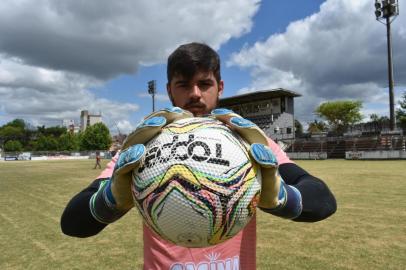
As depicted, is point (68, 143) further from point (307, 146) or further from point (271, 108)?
point (307, 146)

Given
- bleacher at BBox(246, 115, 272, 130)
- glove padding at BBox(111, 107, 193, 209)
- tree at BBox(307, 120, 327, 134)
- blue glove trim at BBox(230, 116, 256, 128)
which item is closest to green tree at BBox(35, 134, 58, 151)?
bleacher at BBox(246, 115, 272, 130)

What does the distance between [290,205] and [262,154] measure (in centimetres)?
37

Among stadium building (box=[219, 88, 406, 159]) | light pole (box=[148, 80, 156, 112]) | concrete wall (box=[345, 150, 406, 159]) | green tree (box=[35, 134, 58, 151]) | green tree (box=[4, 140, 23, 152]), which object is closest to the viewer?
concrete wall (box=[345, 150, 406, 159])

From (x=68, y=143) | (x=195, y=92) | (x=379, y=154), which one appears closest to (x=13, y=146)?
(x=68, y=143)

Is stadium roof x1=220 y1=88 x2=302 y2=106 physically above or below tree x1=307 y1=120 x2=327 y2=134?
above

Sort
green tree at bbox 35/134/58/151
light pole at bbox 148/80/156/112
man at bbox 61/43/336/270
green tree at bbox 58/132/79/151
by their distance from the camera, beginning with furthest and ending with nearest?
green tree at bbox 58/132/79/151 < green tree at bbox 35/134/58/151 < light pole at bbox 148/80/156/112 < man at bbox 61/43/336/270

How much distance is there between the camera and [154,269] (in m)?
2.01

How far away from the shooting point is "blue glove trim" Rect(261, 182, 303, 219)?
Result: 63.1 inches

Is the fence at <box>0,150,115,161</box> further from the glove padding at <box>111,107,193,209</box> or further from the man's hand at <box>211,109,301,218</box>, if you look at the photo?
the man's hand at <box>211,109,301,218</box>

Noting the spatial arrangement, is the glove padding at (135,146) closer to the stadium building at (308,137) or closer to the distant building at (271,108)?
the stadium building at (308,137)

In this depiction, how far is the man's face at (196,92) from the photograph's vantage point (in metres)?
1.87

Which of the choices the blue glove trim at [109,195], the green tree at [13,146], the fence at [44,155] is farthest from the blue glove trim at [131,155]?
the green tree at [13,146]

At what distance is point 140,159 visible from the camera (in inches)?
53.5

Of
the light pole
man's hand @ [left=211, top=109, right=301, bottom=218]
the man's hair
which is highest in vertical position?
the light pole
